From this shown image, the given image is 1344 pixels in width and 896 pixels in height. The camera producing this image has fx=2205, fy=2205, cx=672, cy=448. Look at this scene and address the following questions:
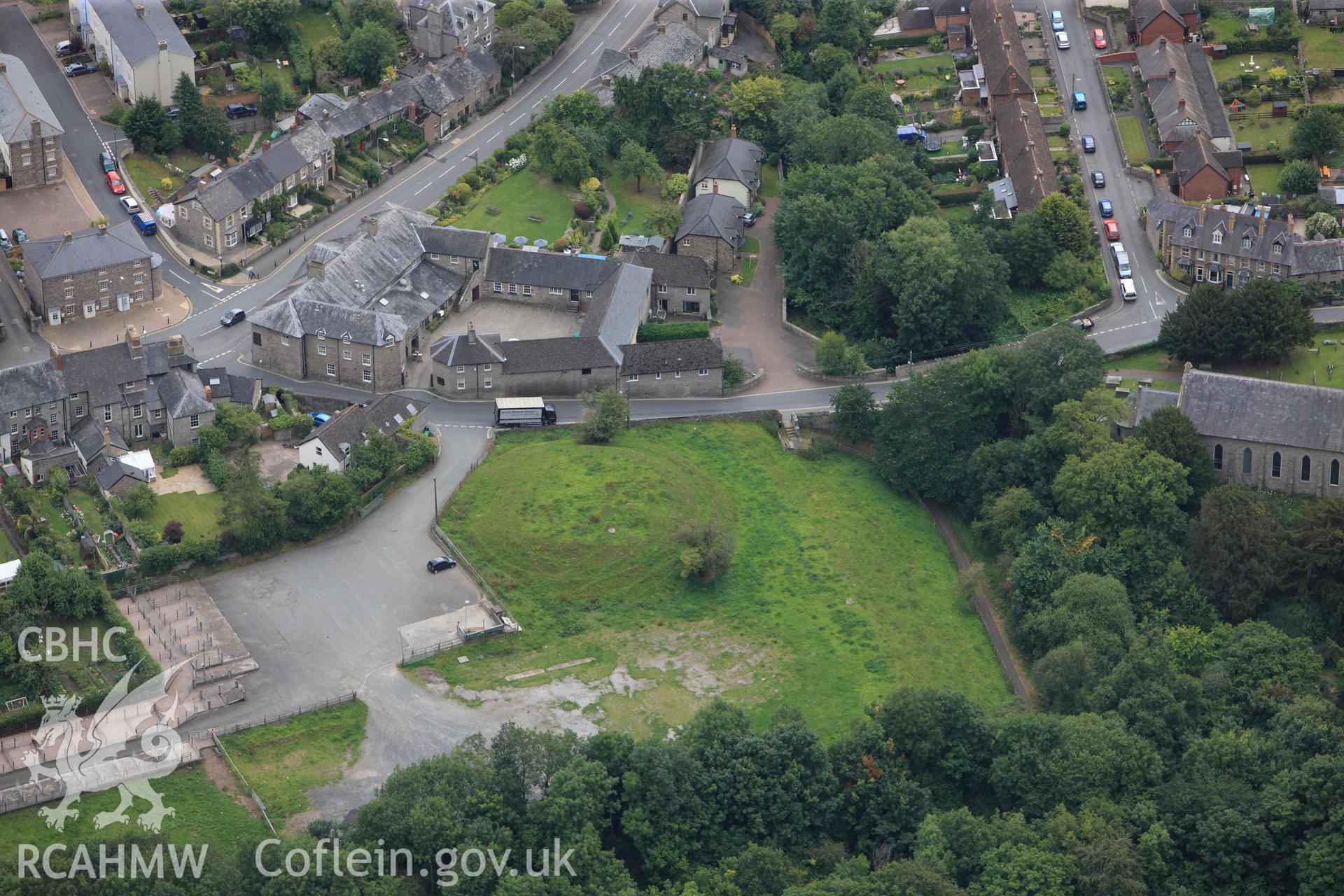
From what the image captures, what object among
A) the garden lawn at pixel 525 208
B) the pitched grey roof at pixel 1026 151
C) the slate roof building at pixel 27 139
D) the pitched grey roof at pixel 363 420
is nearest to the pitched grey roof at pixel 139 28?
the slate roof building at pixel 27 139

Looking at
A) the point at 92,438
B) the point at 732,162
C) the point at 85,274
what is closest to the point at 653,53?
the point at 732,162

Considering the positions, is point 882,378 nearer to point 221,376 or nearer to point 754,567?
point 754,567

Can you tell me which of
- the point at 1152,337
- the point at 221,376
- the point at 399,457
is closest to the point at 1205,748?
the point at 1152,337

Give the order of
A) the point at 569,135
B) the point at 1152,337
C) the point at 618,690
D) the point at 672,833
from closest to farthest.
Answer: the point at 672,833 → the point at 618,690 → the point at 1152,337 → the point at 569,135

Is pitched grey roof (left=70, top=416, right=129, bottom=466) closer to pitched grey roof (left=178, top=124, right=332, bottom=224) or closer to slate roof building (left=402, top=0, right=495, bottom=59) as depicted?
pitched grey roof (left=178, top=124, right=332, bottom=224)

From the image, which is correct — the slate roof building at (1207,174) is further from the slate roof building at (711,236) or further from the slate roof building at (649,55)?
the slate roof building at (649,55)
